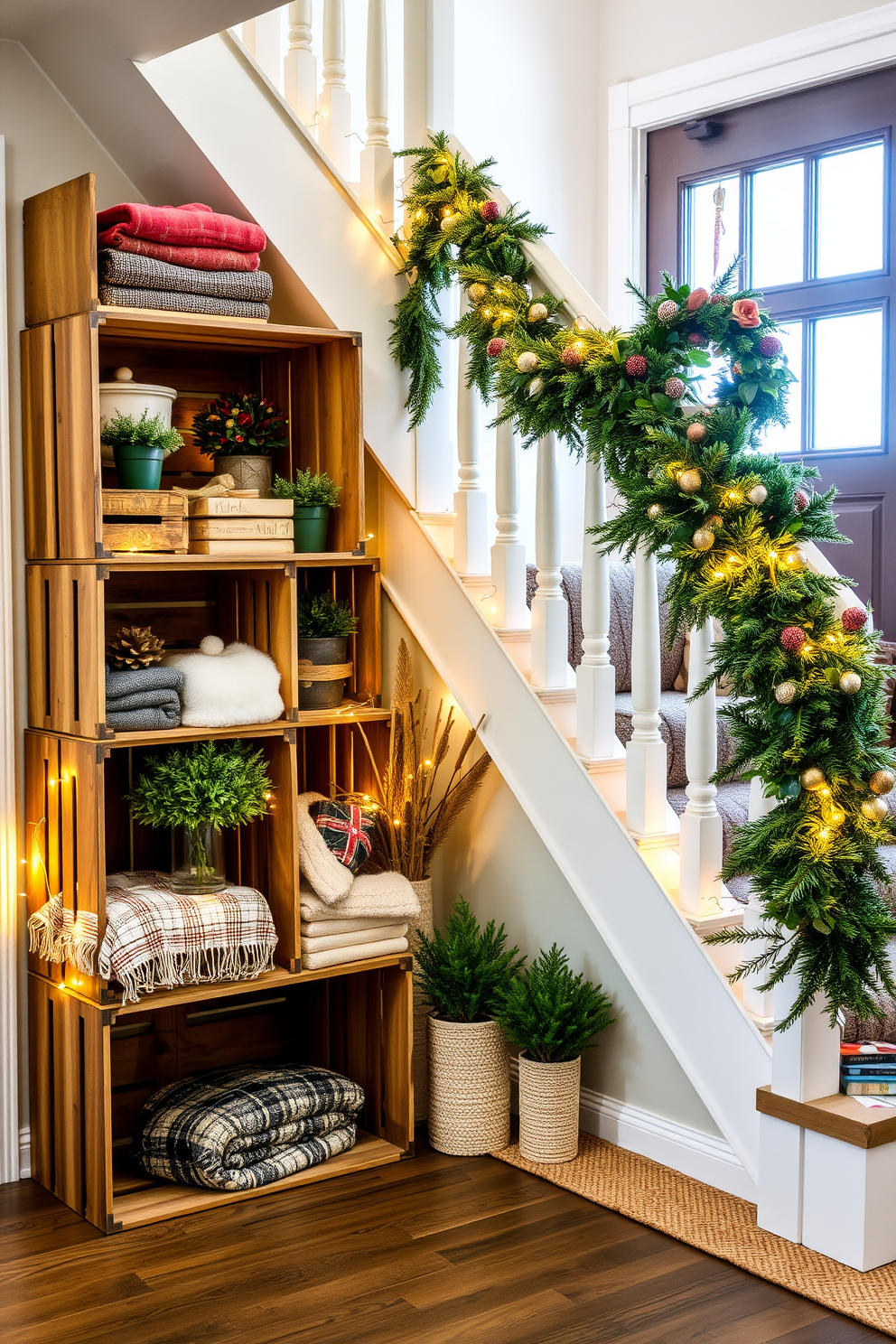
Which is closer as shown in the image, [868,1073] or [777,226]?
[868,1073]

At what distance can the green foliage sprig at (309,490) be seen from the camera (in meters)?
2.66

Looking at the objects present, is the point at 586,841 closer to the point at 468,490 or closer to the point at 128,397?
the point at 468,490

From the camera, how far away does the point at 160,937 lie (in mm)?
2400

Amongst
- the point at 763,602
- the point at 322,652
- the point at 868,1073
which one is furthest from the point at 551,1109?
the point at 763,602

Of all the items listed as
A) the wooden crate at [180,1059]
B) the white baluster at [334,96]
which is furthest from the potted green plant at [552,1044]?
the white baluster at [334,96]

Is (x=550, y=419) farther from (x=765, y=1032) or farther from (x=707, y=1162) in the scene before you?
(x=707, y=1162)

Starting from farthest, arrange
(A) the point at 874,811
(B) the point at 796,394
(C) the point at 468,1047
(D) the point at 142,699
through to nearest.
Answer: (B) the point at 796,394 < (C) the point at 468,1047 < (D) the point at 142,699 < (A) the point at 874,811

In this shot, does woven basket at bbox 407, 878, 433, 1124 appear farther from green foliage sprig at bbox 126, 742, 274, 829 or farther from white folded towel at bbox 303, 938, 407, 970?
green foliage sprig at bbox 126, 742, 274, 829

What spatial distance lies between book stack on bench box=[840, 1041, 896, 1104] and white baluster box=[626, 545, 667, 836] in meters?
0.53

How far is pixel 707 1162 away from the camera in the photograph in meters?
2.46

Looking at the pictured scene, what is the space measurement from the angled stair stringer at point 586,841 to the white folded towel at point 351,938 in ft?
1.15

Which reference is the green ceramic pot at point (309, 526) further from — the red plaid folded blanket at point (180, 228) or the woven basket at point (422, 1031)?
the woven basket at point (422, 1031)

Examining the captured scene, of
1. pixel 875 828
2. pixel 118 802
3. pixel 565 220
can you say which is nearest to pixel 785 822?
pixel 875 828

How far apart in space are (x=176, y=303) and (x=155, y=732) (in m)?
0.79
